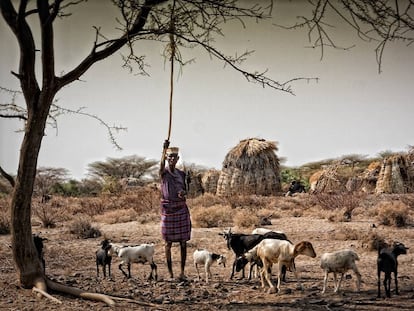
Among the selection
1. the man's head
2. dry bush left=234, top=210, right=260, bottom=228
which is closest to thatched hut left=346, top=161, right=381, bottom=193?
dry bush left=234, top=210, right=260, bottom=228

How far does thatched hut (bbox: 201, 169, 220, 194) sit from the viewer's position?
26.0 meters

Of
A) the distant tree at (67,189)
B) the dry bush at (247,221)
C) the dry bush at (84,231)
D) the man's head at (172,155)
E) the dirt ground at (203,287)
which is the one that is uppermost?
the distant tree at (67,189)

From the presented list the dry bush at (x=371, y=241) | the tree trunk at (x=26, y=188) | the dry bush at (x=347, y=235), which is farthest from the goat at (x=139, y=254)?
the dry bush at (x=347, y=235)

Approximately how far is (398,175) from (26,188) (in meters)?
18.6

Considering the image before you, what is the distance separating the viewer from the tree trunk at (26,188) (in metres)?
5.18

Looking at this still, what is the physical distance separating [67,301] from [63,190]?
26185 mm

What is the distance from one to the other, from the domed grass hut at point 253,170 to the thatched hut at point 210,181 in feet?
9.25

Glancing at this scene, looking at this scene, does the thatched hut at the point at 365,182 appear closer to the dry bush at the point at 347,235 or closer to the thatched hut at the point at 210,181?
the thatched hut at the point at 210,181

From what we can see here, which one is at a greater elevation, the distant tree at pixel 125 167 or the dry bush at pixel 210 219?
the distant tree at pixel 125 167

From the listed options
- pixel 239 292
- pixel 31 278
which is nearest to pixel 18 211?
pixel 31 278

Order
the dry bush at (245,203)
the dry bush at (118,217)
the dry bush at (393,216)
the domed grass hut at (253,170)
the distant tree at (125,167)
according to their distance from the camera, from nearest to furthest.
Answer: the dry bush at (393,216), the dry bush at (118,217), the dry bush at (245,203), the domed grass hut at (253,170), the distant tree at (125,167)

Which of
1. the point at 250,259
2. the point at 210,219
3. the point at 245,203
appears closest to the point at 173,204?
the point at 250,259

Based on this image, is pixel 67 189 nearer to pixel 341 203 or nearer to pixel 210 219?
pixel 341 203

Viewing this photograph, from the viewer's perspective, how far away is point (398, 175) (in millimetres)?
21391
